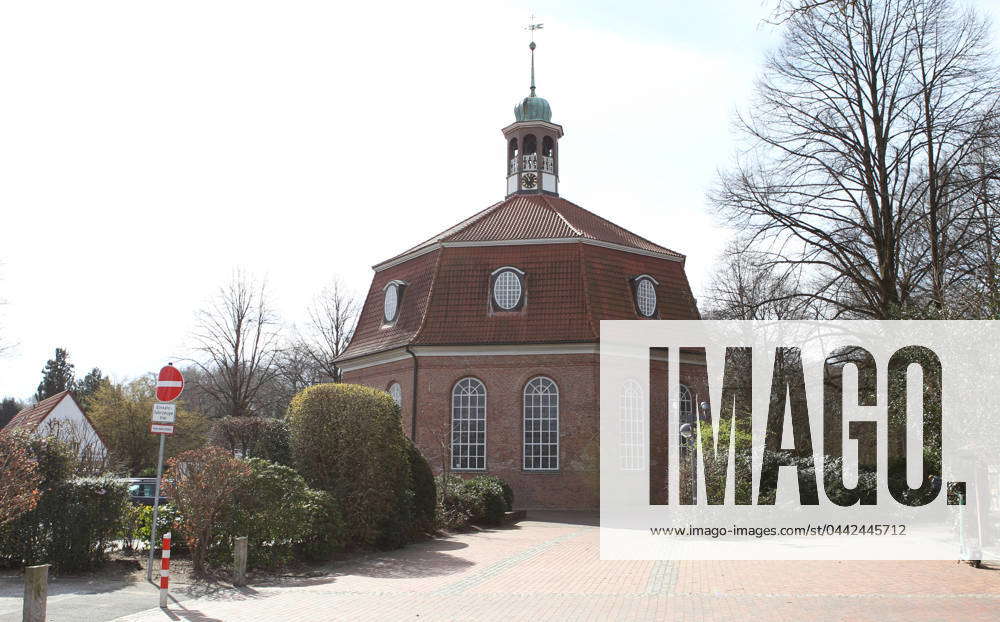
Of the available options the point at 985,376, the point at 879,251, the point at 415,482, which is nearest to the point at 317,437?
the point at 415,482

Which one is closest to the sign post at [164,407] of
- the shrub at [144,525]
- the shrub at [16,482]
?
the shrub at [144,525]

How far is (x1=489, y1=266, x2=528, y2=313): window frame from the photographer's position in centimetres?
2697

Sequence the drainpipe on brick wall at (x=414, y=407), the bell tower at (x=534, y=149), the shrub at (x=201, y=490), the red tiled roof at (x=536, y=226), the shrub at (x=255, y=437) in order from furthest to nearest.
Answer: the bell tower at (x=534, y=149) < the red tiled roof at (x=536, y=226) < the drainpipe on brick wall at (x=414, y=407) < the shrub at (x=255, y=437) < the shrub at (x=201, y=490)

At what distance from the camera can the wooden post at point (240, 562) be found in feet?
40.5

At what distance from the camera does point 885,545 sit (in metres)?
16.0

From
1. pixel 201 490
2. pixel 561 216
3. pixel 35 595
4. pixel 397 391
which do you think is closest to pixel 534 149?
pixel 561 216

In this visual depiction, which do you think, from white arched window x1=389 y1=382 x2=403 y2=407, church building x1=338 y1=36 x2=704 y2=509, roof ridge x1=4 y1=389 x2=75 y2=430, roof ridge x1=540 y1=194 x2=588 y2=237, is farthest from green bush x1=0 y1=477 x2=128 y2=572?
roof ridge x1=540 y1=194 x2=588 y2=237

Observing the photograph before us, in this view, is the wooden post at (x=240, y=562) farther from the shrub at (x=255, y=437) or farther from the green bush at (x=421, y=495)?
the green bush at (x=421, y=495)

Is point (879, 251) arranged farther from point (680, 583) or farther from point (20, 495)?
point (20, 495)

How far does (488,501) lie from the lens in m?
21.1

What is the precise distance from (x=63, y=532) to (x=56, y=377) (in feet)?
201

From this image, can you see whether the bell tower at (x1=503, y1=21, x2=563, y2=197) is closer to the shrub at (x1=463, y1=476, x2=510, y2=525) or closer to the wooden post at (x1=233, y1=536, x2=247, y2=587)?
the shrub at (x1=463, y1=476, x2=510, y2=525)

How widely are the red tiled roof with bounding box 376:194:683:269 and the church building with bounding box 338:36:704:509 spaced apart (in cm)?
12

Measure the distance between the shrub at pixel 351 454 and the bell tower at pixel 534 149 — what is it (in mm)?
19143
